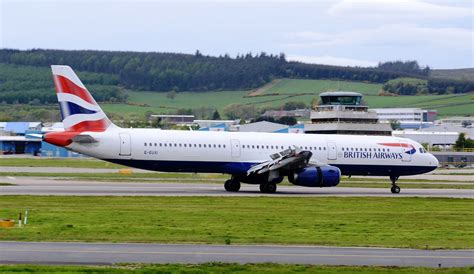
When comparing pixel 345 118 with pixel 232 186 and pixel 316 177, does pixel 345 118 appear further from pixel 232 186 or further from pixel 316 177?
pixel 316 177

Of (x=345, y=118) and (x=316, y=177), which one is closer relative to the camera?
(x=316, y=177)

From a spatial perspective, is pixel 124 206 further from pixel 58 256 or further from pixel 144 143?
pixel 58 256

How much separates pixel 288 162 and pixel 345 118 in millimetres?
55577

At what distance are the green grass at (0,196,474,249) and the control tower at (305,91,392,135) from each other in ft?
189

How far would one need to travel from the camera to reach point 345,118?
105 m

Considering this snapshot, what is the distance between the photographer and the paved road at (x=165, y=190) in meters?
47.2

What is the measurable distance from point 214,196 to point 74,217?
13.7 metres

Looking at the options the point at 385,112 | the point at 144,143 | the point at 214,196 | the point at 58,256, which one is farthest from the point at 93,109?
the point at 385,112

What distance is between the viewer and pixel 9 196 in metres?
42.2

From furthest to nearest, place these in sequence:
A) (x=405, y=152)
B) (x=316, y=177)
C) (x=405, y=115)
Result: 1. (x=405, y=115)
2. (x=405, y=152)
3. (x=316, y=177)

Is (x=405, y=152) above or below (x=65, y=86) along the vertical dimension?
below

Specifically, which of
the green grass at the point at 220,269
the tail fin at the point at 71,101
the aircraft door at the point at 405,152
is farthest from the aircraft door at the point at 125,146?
the green grass at the point at 220,269

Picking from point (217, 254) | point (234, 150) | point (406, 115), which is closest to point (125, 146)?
point (234, 150)

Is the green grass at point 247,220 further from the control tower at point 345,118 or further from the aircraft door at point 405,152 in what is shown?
the control tower at point 345,118
